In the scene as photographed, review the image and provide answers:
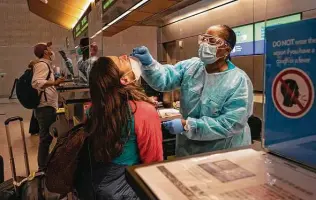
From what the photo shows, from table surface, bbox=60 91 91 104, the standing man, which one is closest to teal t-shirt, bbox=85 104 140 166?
table surface, bbox=60 91 91 104

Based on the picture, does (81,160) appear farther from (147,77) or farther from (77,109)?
(77,109)

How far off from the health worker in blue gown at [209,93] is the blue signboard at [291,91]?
0.83 m

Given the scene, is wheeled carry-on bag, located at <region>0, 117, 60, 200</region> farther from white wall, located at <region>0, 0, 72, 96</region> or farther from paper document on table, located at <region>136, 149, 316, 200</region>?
white wall, located at <region>0, 0, 72, 96</region>

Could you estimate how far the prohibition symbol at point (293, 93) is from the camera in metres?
0.57

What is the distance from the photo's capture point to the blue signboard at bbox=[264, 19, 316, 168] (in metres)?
0.56

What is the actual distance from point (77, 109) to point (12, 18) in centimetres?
960

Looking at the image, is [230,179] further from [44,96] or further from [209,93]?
[44,96]

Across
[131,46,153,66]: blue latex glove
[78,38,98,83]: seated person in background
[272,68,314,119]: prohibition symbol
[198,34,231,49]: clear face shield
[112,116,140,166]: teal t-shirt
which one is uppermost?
[78,38,98,83]: seated person in background

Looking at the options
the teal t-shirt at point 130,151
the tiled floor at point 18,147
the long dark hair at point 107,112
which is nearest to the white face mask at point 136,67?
the long dark hair at point 107,112

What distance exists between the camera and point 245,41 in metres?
4.82

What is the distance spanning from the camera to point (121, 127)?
1404 millimetres

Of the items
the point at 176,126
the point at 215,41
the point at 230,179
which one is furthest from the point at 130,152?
the point at 230,179

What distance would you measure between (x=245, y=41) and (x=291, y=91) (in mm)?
4481

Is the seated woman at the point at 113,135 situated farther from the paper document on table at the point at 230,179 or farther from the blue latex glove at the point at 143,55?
the paper document on table at the point at 230,179
